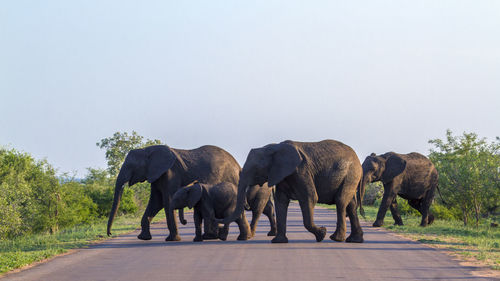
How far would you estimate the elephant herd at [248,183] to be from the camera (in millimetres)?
18156

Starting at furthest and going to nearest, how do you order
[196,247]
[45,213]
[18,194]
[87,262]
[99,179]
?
[99,179]
[45,213]
[18,194]
[196,247]
[87,262]

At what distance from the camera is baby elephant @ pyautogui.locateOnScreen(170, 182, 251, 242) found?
18.8 meters

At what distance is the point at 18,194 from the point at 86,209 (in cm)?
823

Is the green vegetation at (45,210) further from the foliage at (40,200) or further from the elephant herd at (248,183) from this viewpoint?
the elephant herd at (248,183)

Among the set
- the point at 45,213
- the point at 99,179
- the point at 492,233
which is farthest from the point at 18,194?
the point at 99,179

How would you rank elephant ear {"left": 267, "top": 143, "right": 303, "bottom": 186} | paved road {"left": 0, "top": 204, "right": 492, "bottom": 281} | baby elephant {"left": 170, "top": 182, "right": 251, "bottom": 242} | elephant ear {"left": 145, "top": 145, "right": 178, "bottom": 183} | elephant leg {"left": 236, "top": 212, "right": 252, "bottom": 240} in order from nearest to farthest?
1. paved road {"left": 0, "top": 204, "right": 492, "bottom": 281}
2. elephant ear {"left": 267, "top": 143, "right": 303, "bottom": 186}
3. baby elephant {"left": 170, "top": 182, "right": 251, "bottom": 242}
4. elephant leg {"left": 236, "top": 212, "right": 252, "bottom": 240}
5. elephant ear {"left": 145, "top": 145, "right": 178, "bottom": 183}

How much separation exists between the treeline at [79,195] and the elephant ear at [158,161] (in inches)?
297

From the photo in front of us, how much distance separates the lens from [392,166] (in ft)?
90.8

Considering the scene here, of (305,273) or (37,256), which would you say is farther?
(37,256)

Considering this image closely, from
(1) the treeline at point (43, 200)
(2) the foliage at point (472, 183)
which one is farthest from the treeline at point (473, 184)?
(1) the treeline at point (43, 200)

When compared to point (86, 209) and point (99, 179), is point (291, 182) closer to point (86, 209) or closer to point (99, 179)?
point (86, 209)

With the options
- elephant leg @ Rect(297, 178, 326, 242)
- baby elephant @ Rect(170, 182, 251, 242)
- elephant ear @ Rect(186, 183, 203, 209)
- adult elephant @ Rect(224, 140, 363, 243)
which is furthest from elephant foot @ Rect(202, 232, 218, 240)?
elephant leg @ Rect(297, 178, 326, 242)

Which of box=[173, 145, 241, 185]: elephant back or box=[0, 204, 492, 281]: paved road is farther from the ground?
box=[173, 145, 241, 185]: elephant back

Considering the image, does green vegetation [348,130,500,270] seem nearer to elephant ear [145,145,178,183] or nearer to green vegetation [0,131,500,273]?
green vegetation [0,131,500,273]
